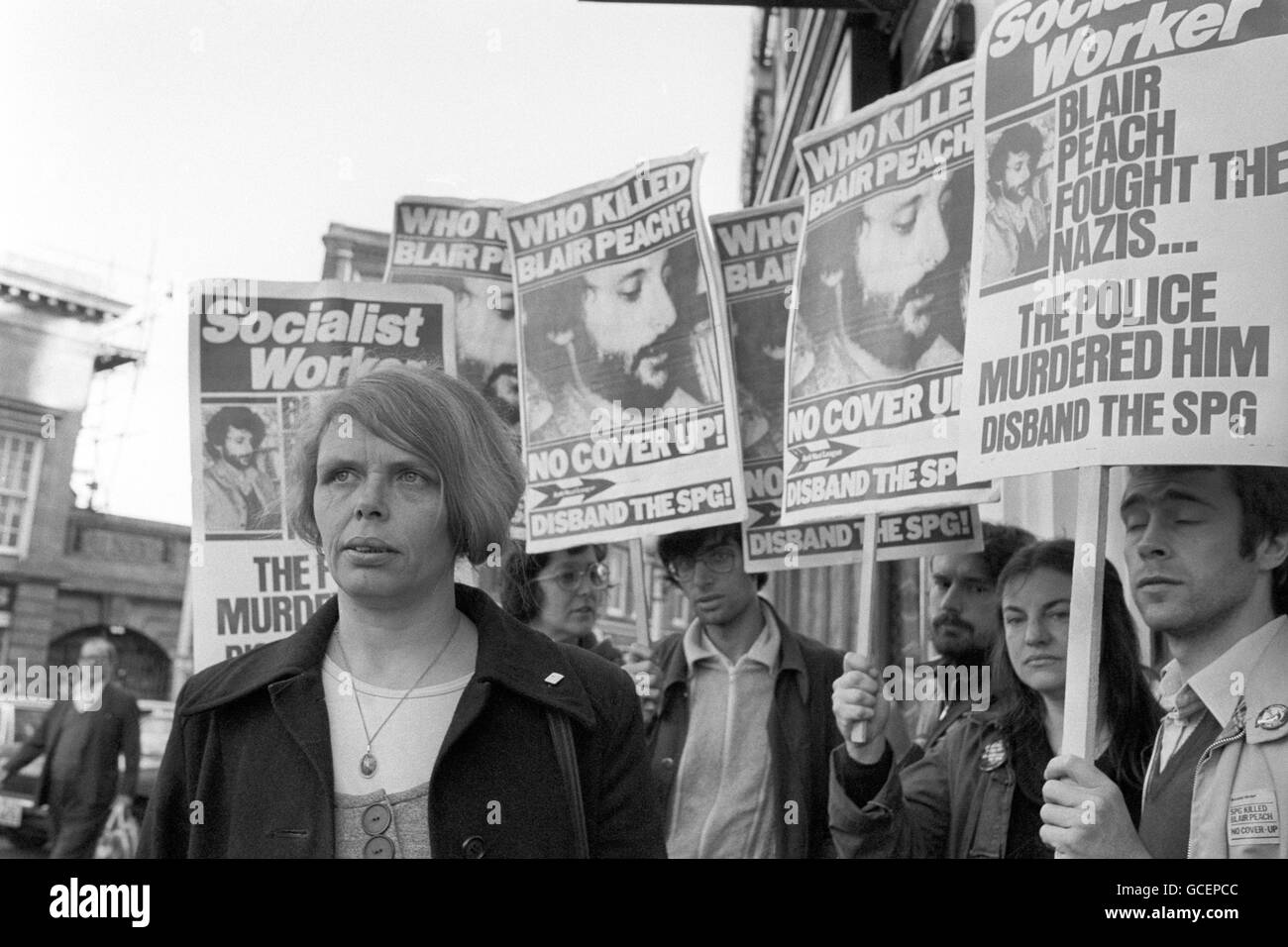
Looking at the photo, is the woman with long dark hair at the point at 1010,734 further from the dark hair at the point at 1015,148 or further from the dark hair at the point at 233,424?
the dark hair at the point at 233,424

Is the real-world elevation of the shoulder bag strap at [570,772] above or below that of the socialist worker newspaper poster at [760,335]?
below

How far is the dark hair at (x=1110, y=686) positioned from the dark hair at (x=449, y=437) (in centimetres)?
100

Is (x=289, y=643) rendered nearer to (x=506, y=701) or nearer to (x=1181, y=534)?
(x=506, y=701)

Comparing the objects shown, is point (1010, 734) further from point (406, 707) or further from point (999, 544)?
point (406, 707)

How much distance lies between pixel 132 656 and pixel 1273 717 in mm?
2721

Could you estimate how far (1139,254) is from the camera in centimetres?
229

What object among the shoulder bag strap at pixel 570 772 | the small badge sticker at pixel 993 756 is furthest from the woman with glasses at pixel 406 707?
the small badge sticker at pixel 993 756

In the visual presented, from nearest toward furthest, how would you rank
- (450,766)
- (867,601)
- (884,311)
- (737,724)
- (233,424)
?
(450,766) → (867,601) → (884,311) → (737,724) → (233,424)

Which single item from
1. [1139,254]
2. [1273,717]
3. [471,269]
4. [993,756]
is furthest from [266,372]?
[1273,717]

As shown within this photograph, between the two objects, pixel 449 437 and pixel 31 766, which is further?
pixel 31 766

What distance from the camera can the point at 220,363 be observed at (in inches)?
129

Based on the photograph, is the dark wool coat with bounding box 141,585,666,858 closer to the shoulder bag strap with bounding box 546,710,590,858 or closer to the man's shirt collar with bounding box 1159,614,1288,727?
the shoulder bag strap with bounding box 546,710,590,858

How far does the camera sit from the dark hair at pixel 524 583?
3400mm
